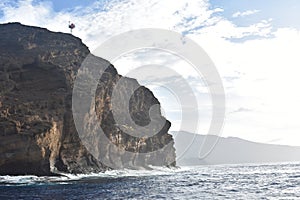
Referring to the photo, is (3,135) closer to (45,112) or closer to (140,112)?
(45,112)

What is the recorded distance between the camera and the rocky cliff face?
8369cm

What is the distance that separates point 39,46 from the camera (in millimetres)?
126000

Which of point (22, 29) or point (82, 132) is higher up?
point (22, 29)

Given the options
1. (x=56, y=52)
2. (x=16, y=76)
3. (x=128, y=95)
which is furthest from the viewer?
(x=128, y=95)

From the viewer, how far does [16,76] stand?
352ft

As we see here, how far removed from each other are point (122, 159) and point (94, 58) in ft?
119

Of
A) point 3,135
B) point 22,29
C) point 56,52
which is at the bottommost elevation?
point 3,135

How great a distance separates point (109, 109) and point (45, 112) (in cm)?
3496

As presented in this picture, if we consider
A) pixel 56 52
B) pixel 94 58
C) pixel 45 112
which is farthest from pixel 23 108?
pixel 94 58

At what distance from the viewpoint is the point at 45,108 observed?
320ft

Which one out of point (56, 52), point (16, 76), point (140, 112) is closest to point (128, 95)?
point (140, 112)

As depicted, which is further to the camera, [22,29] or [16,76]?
[22,29]

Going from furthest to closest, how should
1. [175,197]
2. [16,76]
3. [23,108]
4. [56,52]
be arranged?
1. [56,52]
2. [16,76]
3. [23,108]
4. [175,197]

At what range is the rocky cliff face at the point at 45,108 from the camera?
275 ft
